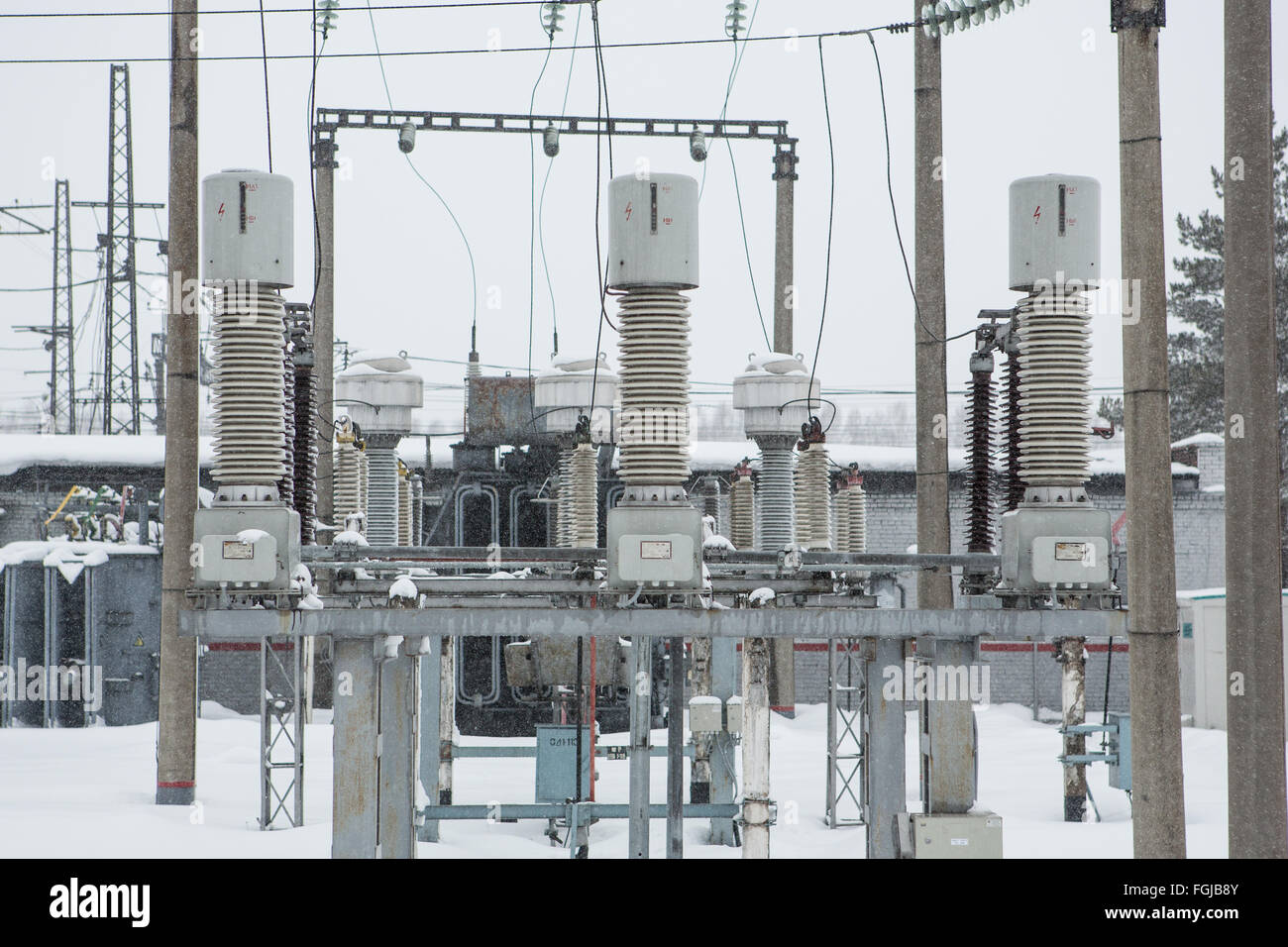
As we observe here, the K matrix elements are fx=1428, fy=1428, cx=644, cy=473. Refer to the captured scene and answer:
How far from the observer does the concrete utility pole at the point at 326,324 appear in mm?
21391

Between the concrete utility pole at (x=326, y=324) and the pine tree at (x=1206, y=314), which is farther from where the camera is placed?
the pine tree at (x=1206, y=314)

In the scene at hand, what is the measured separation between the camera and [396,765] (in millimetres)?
7918

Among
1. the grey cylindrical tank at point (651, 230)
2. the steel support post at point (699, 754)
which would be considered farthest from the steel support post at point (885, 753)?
the steel support post at point (699, 754)

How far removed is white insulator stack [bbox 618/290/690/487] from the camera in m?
7.20

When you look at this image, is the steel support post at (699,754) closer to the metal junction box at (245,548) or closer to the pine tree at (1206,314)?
the metal junction box at (245,548)

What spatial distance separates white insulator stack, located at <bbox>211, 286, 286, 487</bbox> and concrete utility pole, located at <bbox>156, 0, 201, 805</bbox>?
5.79m

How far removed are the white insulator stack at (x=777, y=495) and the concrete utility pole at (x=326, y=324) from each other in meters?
8.97

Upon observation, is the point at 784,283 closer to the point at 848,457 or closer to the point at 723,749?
the point at 848,457

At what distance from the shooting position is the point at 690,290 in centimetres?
728

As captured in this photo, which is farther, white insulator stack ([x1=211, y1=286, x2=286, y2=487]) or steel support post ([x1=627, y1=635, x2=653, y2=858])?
steel support post ([x1=627, y1=635, x2=653, y2=858])

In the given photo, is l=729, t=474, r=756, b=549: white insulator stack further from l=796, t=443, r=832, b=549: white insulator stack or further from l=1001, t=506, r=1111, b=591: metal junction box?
l=1001, t=506, r=1111, b=591: metal junction box

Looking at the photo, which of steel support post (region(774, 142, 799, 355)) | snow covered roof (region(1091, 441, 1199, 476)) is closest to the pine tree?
snow covered roof (region(1091, 441, 1199, 476))
